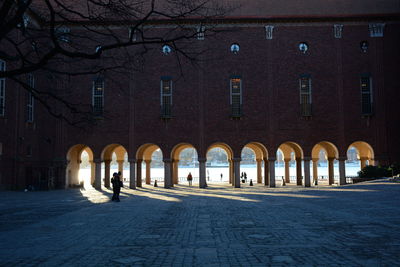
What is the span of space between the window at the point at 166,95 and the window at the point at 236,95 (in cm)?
506

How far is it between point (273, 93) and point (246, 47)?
4471mm

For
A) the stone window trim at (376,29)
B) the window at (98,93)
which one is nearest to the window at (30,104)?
the window at (98,93)

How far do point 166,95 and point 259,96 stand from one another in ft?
25.1

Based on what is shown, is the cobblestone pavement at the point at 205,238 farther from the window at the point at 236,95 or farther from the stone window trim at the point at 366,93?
the stone window trim at the point at 366,93

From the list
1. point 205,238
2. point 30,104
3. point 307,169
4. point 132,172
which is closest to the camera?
point 205,238

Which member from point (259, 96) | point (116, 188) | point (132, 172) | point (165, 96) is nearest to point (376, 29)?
point (259, 96)

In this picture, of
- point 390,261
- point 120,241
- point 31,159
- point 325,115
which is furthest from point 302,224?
point 31,159

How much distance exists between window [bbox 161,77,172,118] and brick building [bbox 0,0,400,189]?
83 millimetres

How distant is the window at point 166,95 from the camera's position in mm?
27734

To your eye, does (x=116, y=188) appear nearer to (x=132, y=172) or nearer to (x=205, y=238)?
(x=205, y=238)

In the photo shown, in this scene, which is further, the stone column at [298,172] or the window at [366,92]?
the stone column at [298,172]

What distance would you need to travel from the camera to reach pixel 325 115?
27.7 meters

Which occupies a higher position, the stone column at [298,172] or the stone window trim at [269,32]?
the stone window trim at [269,32]

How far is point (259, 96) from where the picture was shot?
27.8 metres
